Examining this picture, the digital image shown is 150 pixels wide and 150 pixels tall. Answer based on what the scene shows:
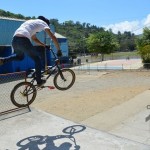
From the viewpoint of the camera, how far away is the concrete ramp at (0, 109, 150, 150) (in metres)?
→ 7.92

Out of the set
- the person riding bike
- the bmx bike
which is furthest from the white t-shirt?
the bmx bike

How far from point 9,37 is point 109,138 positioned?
25863 mm

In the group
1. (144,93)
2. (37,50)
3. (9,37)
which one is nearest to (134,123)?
(37,50)

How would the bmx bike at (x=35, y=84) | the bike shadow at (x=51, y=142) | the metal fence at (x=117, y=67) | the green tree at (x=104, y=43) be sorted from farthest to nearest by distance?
the green tree at (x=104, y=43), the metal fence at (x=117, y=67), the bmx bike at (x=35, y=84), the bike shadow at (x=51, y=142)

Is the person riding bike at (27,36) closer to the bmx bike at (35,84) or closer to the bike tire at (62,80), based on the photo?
the bmx bike at (35,84)

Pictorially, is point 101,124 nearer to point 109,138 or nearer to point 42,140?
point 109,138

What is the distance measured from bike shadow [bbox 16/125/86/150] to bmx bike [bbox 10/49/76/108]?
1.05 m

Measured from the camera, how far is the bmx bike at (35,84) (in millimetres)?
7966

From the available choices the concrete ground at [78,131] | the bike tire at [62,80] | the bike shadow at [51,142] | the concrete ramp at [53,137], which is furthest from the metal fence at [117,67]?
the bike shadow at [51,142]

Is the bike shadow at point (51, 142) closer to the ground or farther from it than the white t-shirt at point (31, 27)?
closer to the ground

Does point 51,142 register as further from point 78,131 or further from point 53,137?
point 78,131

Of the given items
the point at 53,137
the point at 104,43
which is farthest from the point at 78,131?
the point at 104,43

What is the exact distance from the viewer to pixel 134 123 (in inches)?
414

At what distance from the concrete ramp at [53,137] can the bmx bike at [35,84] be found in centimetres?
105
